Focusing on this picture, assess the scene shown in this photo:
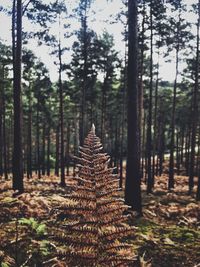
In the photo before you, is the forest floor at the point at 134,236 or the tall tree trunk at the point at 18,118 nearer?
the forest floor at the point at 134,236

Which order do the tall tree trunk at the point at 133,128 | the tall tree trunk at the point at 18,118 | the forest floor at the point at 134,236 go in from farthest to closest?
1. the tall tree trunk at the point at 18,118
2. the tall tree trunk at the point at 133,128
3. the forest floor at the point at 134,236

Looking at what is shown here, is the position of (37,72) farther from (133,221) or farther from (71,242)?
(71,242)

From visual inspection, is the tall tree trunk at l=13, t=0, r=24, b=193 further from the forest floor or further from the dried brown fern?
the dried brown fern

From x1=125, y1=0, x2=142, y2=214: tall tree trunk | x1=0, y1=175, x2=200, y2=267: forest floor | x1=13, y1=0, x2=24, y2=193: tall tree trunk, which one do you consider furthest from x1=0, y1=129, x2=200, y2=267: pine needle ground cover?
x1=13, y1=0, x2=24, y2=193: tall tree trunk

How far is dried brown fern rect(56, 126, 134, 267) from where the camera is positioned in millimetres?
2193

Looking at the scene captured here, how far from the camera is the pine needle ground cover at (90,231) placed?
7.24ft

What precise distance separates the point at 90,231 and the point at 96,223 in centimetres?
6

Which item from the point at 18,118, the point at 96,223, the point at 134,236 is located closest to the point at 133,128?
the point at 134,236

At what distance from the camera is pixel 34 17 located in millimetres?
19984

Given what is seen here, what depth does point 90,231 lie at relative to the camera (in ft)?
7.20

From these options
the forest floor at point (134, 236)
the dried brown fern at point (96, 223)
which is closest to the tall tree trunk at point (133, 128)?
the forest floor at point (134, 236)

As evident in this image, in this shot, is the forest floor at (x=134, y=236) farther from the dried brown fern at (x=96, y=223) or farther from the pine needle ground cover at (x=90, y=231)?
the dried brown fern at (x=96, y=223)

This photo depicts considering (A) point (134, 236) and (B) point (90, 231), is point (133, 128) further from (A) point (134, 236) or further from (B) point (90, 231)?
(B) point (90, 231)

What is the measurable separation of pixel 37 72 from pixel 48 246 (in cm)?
3461
